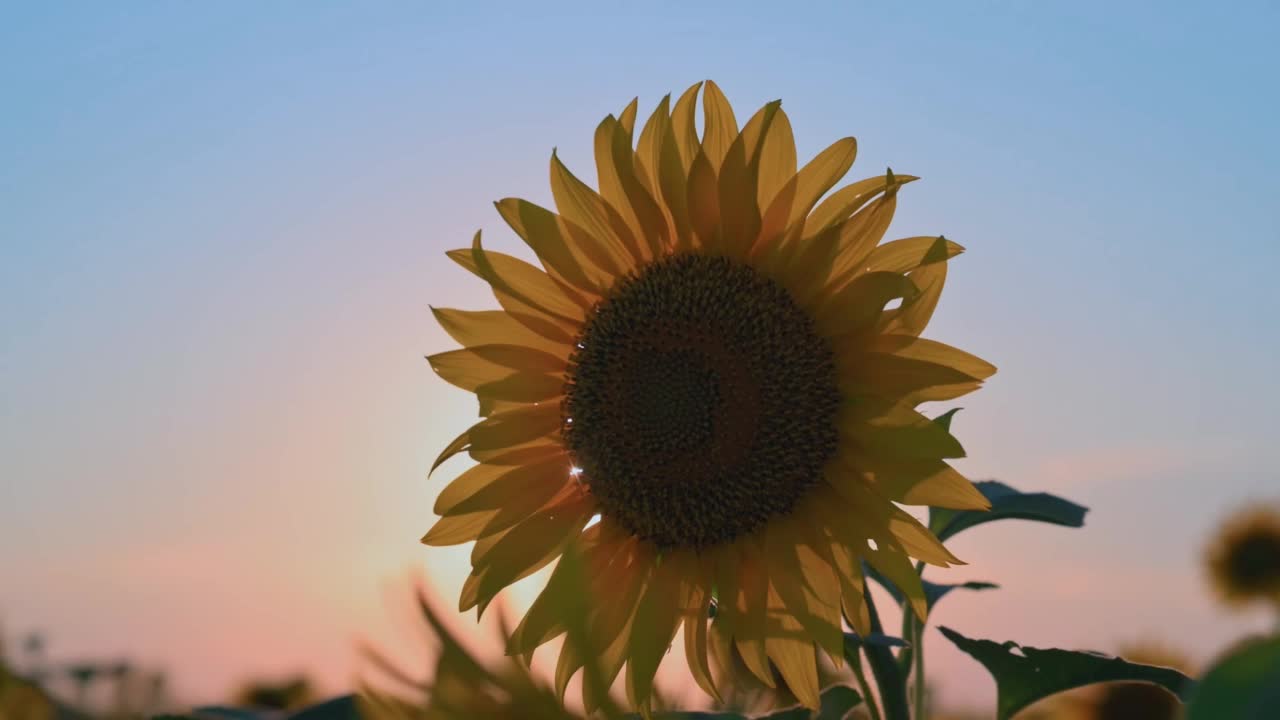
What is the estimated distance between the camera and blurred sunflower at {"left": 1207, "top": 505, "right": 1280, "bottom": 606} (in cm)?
854

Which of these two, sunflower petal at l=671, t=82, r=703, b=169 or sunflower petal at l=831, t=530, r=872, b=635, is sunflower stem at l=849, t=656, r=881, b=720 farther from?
sunflower petal at l=671, t=82, r=703, b=169

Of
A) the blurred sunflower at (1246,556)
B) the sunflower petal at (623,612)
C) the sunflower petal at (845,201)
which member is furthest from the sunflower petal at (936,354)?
the blurred sunflower at (1246,556)

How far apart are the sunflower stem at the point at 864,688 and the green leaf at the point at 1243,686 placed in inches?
66.1

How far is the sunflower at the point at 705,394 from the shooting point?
249cm

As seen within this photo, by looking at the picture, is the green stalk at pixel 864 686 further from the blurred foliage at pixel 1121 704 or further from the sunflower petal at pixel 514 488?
the blurred foliage at pixel 1121 704

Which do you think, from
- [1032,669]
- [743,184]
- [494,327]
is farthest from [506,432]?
[1032,669]

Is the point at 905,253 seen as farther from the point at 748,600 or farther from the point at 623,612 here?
the point at 623,612

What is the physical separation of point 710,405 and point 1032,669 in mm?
849

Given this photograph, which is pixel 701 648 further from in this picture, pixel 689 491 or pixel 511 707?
pixel 511 707

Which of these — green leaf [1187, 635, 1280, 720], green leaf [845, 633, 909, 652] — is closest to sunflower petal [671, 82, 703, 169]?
green leaf [845, 633, 909, 652]

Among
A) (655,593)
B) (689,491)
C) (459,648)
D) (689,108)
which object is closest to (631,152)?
(689,108)

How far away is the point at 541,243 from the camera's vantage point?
2.63 metres

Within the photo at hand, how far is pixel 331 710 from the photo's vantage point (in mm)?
1015

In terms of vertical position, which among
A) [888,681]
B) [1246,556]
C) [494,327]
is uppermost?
[494,327]
